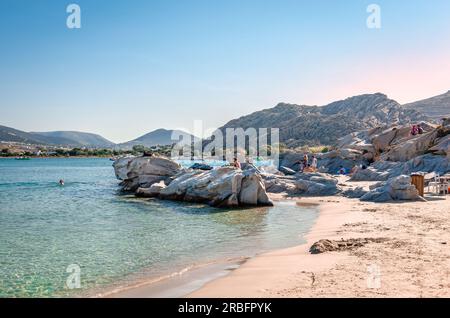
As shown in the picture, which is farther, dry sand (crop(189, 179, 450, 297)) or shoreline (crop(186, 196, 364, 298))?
shoreline (crop(186, 196, 364, 298))

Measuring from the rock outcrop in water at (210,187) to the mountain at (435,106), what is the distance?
456ft

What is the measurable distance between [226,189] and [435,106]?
546 feet

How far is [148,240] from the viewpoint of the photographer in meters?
16.0

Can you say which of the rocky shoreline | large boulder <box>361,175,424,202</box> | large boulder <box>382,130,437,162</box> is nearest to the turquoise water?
the rocky shoreline

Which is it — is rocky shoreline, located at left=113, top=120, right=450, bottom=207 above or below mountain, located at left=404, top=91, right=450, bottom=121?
below

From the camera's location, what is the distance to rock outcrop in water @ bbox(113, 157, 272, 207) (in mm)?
26703

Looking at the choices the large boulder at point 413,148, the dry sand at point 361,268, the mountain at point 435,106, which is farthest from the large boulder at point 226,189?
the mountain at point 435,106

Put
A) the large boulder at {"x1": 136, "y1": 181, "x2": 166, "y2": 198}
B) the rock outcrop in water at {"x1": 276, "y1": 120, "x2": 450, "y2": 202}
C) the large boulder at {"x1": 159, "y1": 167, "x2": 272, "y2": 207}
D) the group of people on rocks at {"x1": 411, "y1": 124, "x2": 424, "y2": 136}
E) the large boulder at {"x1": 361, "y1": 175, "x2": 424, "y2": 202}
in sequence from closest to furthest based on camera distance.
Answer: the large boulder at {"x1": 361, "y1": 175, "x2": 424, "y2": 202}, the rock outcrop in water at {"x1": 276, "y1": 120, "x2": 450, "y2": 202}, the large boulder at {"x1": 159, "y1": 167, "x2": 272, "y2": 207}, the large boulder at {"x1": 136, "y1": 181, "x2": 166, "y2": 198}, the group of people on rocks at {"x1": 411, "y1": 124, "x2": 424, "y2": 136}

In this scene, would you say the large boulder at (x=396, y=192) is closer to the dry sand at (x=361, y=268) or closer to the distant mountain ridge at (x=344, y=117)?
the dry sand at (x=361, y=268)

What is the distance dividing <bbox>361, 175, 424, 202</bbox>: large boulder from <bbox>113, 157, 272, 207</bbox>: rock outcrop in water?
663 cm

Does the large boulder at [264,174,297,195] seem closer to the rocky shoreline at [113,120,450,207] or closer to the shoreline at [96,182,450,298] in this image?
the rocky shoreline at [113,120,450,207]

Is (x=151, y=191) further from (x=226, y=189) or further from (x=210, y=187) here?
(x=226, y=189)

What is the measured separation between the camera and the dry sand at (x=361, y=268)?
7806 millimetres
